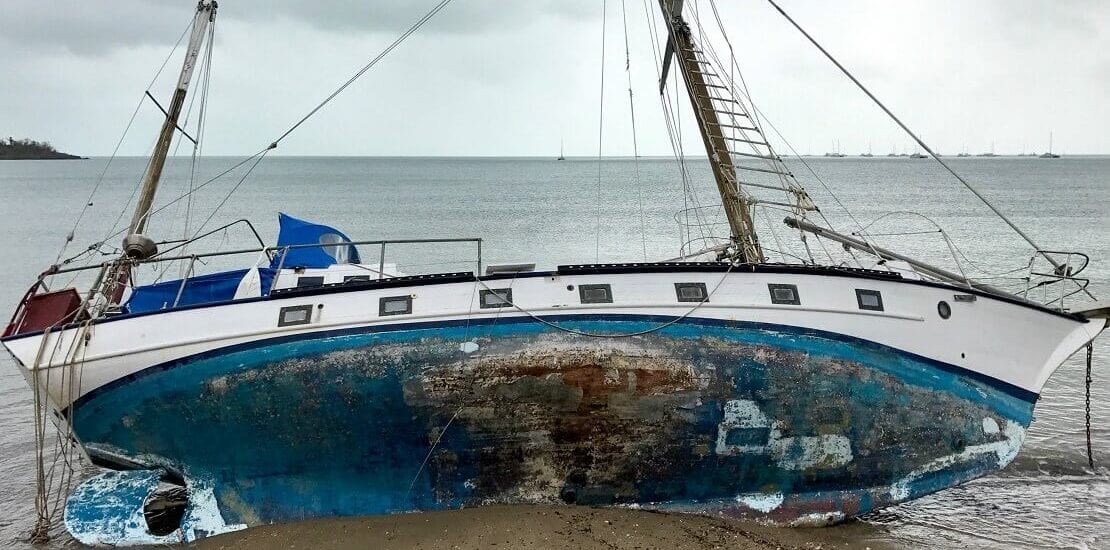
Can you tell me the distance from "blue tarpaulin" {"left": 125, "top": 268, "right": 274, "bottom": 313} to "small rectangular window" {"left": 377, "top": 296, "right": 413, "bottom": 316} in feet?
9.39

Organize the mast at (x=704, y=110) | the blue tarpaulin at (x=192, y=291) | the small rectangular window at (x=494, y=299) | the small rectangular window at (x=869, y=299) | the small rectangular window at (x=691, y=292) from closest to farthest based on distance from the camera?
the small rectangular window at (x=494, y=299), the small rectangular window at (x=691, y=292), the small rectangular window at (x=869, y=299), the blue tarpaulin at (x=192, y=291), the mast at (x=704, y=110)

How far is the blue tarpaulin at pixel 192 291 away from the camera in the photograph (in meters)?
11.3

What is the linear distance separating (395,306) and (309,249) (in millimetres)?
4322

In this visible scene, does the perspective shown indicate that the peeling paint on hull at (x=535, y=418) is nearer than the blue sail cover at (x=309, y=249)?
Yes

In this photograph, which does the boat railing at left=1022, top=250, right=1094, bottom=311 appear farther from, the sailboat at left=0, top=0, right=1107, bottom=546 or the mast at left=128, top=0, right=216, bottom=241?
the mast at left=128, top=0, right=216, bottom=241

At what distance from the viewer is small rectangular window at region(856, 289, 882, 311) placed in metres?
10.6

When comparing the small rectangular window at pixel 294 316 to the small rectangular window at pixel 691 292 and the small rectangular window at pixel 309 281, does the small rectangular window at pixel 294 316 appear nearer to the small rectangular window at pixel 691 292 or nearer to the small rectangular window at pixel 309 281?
the small rectangular window at pixel 309 281

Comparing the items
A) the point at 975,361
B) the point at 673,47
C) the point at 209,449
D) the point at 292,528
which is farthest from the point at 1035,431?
the point at 209,449

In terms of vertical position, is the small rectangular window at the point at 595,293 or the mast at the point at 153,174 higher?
the mast at the point at 153,174

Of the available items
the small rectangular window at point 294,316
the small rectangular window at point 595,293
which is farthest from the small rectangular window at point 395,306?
the small rectangular window at point 595,293

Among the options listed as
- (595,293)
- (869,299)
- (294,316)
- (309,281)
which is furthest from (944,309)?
(309,281)

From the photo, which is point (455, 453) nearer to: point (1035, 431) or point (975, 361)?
point (975, 361)

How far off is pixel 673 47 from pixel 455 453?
778 cm

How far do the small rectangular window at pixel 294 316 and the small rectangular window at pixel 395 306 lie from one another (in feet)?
2.91
